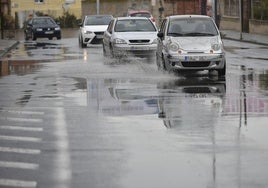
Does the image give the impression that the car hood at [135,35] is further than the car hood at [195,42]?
Yes

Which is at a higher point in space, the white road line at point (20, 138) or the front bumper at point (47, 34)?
the white road line at point (20, 138)

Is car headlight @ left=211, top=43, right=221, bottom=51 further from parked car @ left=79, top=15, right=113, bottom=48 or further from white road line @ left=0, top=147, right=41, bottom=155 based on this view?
parked car @ left=79, top=15, right=113, bottom=48

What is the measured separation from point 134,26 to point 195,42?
8.42 metres

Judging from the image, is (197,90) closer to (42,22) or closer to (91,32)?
(91,32)

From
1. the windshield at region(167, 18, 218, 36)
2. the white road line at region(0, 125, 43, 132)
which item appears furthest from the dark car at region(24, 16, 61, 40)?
the white road line at region(0, 125, 43, 132)

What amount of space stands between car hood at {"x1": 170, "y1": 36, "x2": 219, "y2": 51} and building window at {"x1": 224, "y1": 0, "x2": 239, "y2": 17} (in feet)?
106

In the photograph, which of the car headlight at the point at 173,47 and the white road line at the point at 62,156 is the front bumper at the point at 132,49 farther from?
the white road line at the point at 62,156

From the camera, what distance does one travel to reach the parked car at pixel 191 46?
18.9m

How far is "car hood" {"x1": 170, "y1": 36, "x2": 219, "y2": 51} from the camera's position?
18953 millimetres

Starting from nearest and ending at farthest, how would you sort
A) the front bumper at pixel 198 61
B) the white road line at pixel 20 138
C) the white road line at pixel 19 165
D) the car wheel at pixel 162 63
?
1. the white road line at pixel 19 165
2. the white road line at pixel 20 138
3. the front bumper at pixel 198 61
4. the car wheel at pixel 162 63

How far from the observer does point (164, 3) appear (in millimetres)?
68625

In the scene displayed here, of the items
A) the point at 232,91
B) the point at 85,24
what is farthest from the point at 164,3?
the point at 232,91

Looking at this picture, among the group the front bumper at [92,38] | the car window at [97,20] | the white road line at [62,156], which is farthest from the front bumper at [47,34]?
the white road line at [62,156]

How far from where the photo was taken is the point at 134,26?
2741 cm
